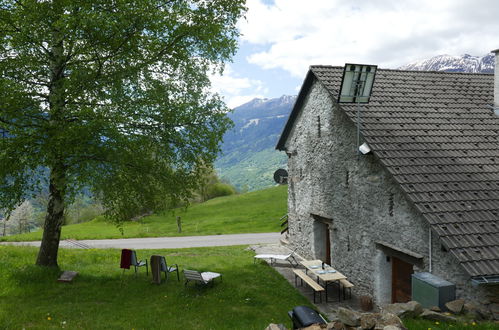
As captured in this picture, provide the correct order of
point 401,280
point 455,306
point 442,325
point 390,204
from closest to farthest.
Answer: point 442,325
point 455,306
point 390,204
point 401,280

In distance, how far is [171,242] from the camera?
26.8 meters

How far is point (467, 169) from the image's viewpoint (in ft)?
32.0

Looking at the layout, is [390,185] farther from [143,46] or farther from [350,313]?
[143,46]

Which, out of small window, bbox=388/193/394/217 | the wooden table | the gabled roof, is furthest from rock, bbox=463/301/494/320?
the wooden table

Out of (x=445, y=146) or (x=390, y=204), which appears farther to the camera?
(x=445, y=146)

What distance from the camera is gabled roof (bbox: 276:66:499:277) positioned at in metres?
8.02

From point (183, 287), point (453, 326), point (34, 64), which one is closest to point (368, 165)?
point (453, 326)

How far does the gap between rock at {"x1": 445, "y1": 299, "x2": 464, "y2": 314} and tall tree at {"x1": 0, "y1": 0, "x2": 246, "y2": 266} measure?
7.79 metres

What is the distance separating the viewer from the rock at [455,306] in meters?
7.02

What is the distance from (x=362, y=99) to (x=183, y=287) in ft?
26.1

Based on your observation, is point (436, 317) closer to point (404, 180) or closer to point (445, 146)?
point (404, 180)

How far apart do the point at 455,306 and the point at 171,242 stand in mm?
21967

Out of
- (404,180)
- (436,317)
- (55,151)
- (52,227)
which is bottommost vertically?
(436,317)

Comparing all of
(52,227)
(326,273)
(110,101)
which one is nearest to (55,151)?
(110,101)
